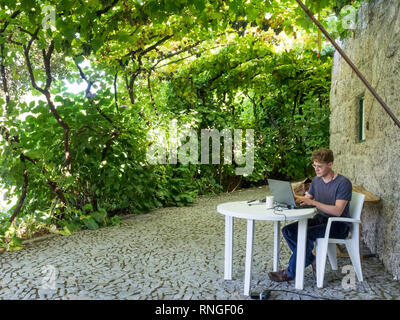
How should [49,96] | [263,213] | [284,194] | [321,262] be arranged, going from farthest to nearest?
[49,96] < [284,194] < [321,262] < [263,213]

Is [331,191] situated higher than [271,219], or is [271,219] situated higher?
[331,191]

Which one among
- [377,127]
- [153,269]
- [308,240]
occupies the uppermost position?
[377,127]

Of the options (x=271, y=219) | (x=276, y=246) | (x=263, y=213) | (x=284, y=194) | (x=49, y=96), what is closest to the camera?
(x=271, y=219)

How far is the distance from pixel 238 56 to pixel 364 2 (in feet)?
13.1

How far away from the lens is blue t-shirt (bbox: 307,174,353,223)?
319 cm

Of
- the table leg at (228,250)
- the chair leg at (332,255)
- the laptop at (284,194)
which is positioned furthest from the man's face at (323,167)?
the table leg at (228,250)

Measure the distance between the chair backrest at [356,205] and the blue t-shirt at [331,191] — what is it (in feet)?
0.28

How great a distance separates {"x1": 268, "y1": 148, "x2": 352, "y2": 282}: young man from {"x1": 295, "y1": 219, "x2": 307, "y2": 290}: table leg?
11cm

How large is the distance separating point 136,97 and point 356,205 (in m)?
5.60

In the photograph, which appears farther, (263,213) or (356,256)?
(356,256)

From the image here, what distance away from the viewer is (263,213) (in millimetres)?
2992

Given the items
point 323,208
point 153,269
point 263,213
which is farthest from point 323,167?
point 153,269

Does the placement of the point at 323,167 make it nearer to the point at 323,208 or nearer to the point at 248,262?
the point at 323,208

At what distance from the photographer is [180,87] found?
8492 millimetres
